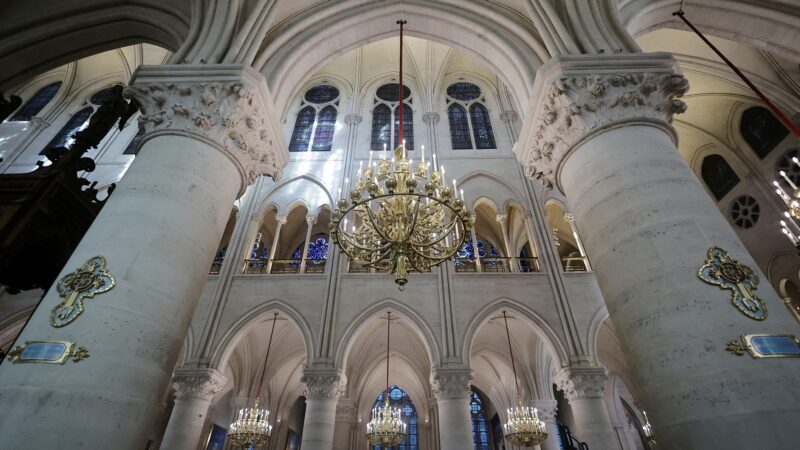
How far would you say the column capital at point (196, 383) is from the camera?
8664 millimetres

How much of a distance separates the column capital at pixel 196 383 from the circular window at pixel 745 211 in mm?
15583

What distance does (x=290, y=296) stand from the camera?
10.2 metres

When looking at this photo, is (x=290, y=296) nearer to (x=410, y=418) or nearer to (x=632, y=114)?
(x=632, y=114)

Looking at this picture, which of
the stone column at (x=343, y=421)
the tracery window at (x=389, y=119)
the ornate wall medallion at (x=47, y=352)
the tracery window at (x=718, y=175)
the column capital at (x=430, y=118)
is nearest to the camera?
the ornate wall medallion at (x=47, y=352)

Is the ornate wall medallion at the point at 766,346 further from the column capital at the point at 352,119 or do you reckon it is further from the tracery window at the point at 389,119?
the column capital at the point at 352,119

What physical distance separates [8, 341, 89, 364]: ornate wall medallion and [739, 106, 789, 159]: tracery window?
15899 millimetres

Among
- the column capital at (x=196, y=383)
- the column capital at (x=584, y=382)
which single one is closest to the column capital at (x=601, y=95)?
the column capital at (x=584, y=382)

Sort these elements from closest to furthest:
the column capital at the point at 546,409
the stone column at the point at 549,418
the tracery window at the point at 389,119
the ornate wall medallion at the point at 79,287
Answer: the ornate wall medallion at the point at 79,287 < the stone column at the point at 549,418 < the column capital at the point at 546,409 < the tracery window at the point at 389,119

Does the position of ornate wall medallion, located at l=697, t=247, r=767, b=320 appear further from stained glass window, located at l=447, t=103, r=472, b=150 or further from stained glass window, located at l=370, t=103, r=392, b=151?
stained glass window, located at l=370, t=103, r=392, b=151

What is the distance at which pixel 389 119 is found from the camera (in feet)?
49.8

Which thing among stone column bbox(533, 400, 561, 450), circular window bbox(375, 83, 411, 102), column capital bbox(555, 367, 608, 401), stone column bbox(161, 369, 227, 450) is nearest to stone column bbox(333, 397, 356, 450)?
stone column bbox(161, 369, 227, 450)

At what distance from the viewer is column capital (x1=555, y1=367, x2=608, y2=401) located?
8.48 meters

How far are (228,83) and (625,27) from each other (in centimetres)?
557

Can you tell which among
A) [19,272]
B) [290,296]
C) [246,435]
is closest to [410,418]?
[246,435]
